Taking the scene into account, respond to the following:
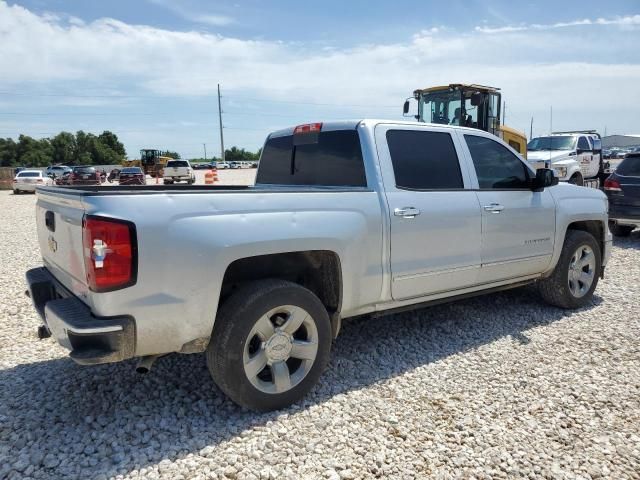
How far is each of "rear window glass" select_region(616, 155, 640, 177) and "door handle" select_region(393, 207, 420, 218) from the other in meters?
8.00

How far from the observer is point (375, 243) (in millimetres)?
3541

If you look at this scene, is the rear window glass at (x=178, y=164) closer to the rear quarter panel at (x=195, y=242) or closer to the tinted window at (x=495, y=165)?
the tinted window at (x=495, y=165)

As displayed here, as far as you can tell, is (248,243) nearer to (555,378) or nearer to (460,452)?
(460,452)

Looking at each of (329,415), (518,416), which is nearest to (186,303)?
(329,415)

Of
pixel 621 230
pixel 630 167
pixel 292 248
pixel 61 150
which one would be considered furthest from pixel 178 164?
pixel 61 150

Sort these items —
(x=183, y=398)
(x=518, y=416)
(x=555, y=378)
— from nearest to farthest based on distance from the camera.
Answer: (x=518, y=416) < (x=183, y=398) < (x=555, y=378)

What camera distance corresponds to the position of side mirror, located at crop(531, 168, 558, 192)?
15.3 ft

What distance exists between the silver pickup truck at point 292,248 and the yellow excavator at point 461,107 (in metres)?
7.94

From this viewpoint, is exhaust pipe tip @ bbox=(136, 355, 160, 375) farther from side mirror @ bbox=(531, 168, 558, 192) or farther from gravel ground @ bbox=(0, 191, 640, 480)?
side mirror @ bbox=(531, 168, 558, 192)

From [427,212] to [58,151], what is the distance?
356 ft

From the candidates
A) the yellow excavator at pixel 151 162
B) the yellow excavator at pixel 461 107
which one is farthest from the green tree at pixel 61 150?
the yellow excavator at pixel 461 107

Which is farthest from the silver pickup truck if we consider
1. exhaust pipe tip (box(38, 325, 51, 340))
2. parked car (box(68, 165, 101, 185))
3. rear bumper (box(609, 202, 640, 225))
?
parked car (box(68, 165, 101, 185))

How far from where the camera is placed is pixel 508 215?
4484 mm

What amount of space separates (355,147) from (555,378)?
2332mm
